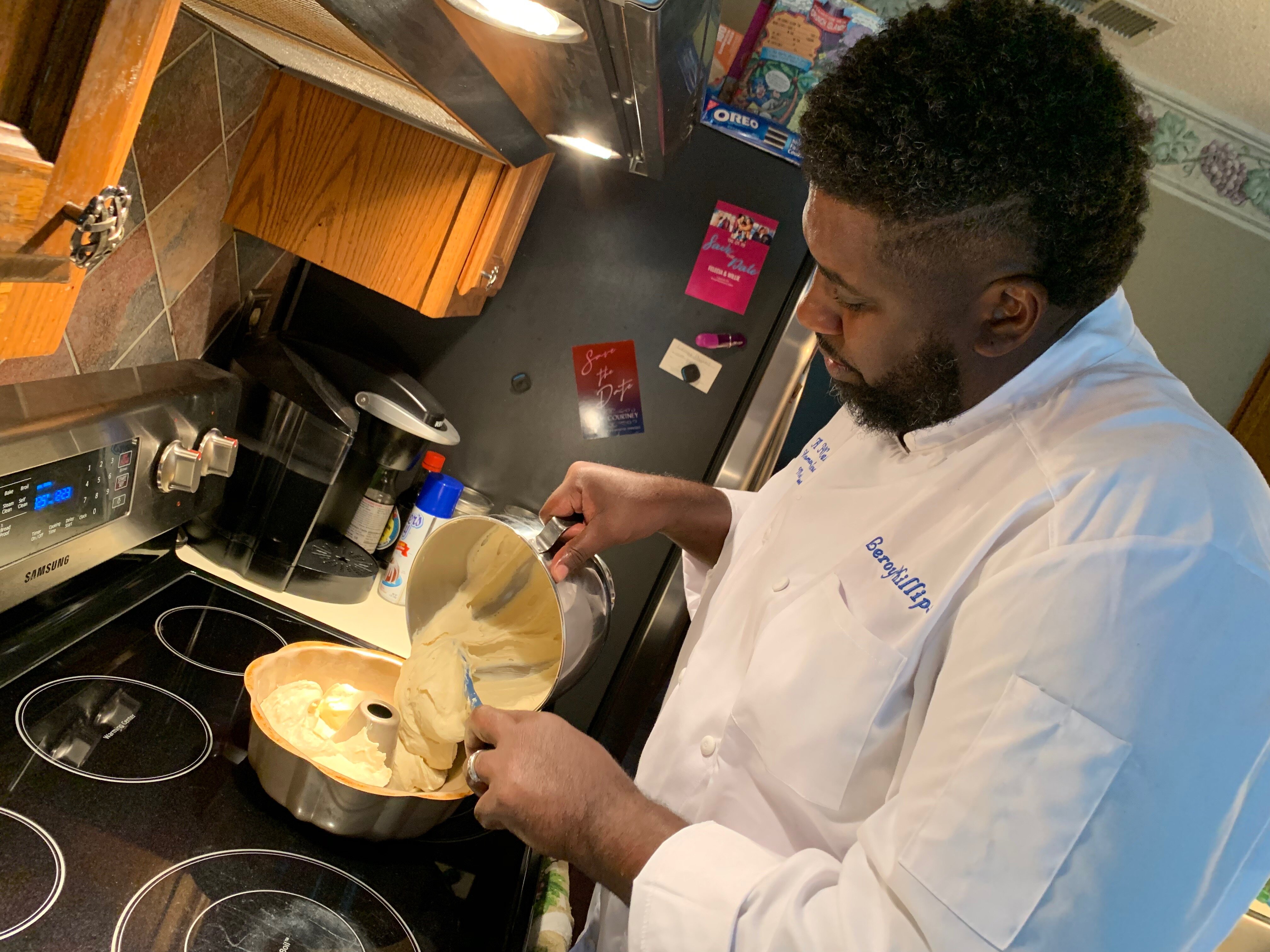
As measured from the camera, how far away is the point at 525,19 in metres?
0.70

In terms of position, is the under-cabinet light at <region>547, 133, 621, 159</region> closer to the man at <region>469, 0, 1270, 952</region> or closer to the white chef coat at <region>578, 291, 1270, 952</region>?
the man at <region>469, 0, 1270, 952</region>

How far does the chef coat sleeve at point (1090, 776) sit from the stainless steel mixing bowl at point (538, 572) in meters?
0.51

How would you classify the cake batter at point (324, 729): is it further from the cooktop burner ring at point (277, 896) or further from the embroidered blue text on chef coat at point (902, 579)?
the embroidered blue text on chef coat at point (902, 579)

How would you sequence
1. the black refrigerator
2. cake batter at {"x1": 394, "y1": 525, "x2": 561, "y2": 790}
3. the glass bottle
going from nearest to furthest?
cake batter at {"x1": 394, "y1": 525, "x2": 561, "y2": 790}
the glass bottle
the black refrigerator

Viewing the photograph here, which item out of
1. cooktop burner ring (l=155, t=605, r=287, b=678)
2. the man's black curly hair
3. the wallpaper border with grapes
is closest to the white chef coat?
the man's black curly hair

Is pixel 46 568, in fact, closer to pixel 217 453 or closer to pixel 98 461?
pixel 98 461

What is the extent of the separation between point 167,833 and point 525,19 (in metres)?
0.90

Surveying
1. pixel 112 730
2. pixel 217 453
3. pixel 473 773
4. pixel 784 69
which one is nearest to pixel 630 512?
pixel 473 773

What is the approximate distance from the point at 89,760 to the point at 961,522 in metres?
0.99

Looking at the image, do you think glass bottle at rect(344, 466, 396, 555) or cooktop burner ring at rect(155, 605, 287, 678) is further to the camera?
glass bottle at rect(344, 466, 396, 555)

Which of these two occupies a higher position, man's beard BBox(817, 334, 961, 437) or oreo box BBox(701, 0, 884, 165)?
oreo box BBox(701, 0, 884, 165)

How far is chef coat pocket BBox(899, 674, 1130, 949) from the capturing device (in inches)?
23.7

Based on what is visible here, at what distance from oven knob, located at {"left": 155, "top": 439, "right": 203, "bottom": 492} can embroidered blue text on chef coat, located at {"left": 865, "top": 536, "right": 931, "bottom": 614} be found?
916 millimetres

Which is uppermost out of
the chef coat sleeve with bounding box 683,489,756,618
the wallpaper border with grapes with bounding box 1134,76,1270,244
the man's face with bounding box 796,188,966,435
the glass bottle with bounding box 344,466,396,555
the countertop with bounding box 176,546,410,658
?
the wallpaper border with grapes with bounding box 1134,76,1270,244
